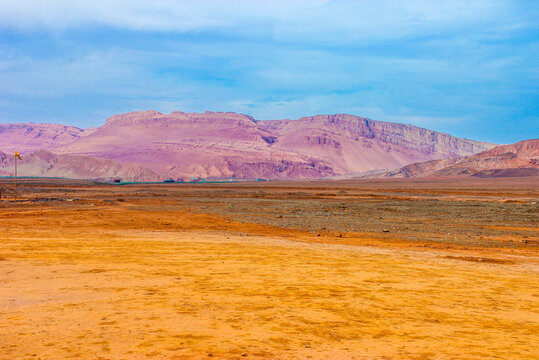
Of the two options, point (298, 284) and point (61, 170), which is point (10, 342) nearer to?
point (298, 284)

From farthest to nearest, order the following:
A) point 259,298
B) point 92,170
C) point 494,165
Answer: point 92,170, point 494,165, point 259,298

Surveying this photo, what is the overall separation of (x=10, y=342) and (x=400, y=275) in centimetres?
863

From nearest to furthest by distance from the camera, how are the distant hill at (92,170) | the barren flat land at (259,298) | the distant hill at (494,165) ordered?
the barren flat land at (259,298), the distant hill at (494,165), the distant hill at (92,170)

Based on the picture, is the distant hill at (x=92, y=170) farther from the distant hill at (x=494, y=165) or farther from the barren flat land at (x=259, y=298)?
the barren flat land at (x=259, y=298)

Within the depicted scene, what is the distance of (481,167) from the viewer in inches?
6383

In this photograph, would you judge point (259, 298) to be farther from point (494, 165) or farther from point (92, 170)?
point (92, 170)

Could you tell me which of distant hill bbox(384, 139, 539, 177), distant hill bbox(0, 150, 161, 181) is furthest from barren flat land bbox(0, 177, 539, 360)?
distant hill bbox(0, 150, 161, 181)

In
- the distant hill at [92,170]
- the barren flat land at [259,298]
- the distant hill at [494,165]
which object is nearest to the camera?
the barren flat land at [259,298]

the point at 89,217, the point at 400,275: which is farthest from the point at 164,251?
the point at 89,217

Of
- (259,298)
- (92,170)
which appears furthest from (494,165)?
(259,298)

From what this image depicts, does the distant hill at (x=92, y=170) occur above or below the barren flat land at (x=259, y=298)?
above

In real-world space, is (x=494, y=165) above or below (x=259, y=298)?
above

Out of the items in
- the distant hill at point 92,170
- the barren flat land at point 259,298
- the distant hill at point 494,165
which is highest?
the distant hill at point 494,165

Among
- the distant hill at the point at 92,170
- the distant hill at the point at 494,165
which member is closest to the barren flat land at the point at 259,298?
the distant hill at the point at 494,165
